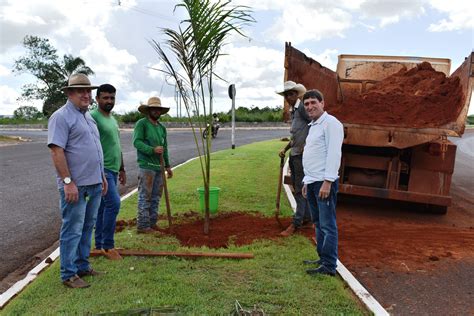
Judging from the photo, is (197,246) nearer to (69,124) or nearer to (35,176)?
(69,124)

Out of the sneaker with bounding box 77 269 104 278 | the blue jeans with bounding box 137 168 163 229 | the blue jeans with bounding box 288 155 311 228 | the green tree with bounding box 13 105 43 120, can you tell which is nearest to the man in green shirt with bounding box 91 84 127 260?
the sneaker with bounding box 77 269 104 278

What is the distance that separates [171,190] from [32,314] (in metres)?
5.35

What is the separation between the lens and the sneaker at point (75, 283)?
3.94m

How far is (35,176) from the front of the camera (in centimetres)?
1071

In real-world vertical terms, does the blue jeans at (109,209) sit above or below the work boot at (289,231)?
above

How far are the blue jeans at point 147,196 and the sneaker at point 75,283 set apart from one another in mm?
1739

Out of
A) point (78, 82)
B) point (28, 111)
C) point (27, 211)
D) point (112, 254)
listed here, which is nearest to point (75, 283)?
point (112, 254)

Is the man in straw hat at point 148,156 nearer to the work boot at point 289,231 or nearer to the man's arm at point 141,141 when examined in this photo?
the man's arm at point 141,141

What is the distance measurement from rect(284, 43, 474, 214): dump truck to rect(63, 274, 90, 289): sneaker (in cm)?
425

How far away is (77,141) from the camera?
3.91m

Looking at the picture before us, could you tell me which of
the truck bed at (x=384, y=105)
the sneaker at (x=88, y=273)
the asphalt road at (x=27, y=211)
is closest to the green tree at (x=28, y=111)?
the asphalt road at (x=27, y=211)

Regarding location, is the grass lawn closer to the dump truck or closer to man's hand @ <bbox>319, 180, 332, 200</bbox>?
man's hand @ <bbox>319, 180, 332, 200</bbox>

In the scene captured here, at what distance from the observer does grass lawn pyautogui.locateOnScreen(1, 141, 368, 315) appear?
11.7ft

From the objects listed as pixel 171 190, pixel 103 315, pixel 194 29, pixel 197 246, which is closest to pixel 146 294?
pixel 103 315
